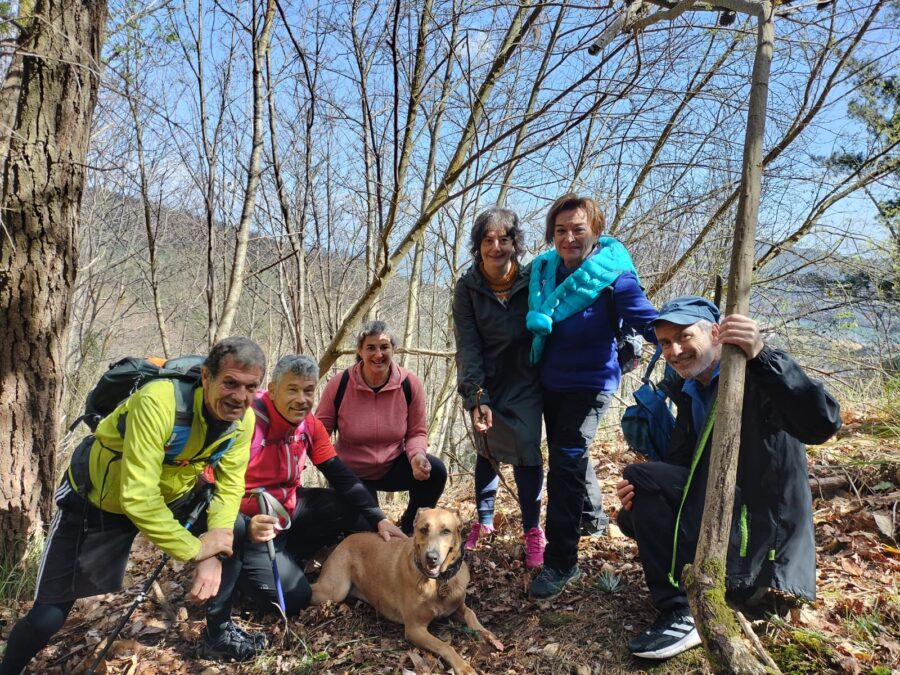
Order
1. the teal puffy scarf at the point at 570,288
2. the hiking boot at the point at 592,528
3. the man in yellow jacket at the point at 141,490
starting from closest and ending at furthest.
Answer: the man in yellow jacket at the point at 141,490 → the teal puffy scarf at the point at 570,288 → the hiking boot at the point at 592,528

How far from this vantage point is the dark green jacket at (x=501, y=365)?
345cm

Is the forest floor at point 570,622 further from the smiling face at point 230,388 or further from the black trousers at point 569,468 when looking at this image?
the smiling face at point 230,388

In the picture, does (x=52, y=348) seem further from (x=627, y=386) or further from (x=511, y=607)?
(x=627, y=386)

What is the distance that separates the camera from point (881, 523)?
3.63 m

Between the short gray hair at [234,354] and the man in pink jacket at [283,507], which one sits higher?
the short gray hair at [234,354]

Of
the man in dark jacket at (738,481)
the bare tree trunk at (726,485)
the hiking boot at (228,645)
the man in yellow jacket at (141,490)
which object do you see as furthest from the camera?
the hiking boot at (228,645)

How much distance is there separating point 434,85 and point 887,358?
5774 millimetres

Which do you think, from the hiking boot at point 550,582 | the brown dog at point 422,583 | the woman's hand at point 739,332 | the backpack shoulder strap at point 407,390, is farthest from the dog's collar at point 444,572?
the woman's hand at point 739,332

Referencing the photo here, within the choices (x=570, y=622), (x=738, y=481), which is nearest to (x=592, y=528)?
(x=570, y=622)

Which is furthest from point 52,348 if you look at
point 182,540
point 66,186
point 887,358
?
point 887,358

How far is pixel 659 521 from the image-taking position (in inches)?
113

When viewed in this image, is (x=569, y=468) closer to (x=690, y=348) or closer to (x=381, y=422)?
(x=690, y=348)

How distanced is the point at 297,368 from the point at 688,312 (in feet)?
7.84

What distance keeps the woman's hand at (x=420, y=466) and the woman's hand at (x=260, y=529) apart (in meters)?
1.15
